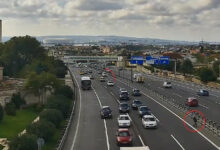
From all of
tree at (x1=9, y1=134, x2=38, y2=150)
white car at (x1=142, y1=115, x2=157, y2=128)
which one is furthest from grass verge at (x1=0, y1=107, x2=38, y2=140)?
white car at (x1=142, y1=115, x2=157, y2=128)

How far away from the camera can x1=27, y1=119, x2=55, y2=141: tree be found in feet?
93.5

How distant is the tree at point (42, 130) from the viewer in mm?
28484

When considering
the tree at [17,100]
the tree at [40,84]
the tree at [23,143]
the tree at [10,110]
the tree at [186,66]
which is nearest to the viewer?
the tree at [23,143]

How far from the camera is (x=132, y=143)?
27.8 metres

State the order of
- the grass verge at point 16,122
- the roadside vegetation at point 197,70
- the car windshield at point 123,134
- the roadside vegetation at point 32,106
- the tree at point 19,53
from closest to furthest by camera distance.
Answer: the car windshield at point 123,134 < the roadside vegetation at point 32,106 < the grass verge at point 16,122 < the roadside vegetation at point 197,70 < the tree at point 19,53

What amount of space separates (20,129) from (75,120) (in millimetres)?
5206

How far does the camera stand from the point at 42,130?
28828mm

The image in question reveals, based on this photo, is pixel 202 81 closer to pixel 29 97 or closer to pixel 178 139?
pixel 29 97

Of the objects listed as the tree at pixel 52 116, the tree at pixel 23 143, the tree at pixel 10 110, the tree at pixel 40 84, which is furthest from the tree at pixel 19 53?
the tree at pixel 23 143

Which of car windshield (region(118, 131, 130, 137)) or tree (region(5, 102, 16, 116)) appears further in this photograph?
tree (region(5, 102, 16, 116))

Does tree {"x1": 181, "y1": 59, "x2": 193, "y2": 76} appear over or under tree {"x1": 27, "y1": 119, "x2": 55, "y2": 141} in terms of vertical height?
under

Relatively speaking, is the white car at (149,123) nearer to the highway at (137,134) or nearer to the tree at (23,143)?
the highway at (137,134)

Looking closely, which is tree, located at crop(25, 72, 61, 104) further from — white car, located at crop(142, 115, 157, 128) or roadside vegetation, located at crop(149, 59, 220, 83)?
roadside vegetation, located at crop(149, 59, 220, 83)

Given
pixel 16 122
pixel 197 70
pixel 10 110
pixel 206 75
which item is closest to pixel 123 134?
pixel 16 122
